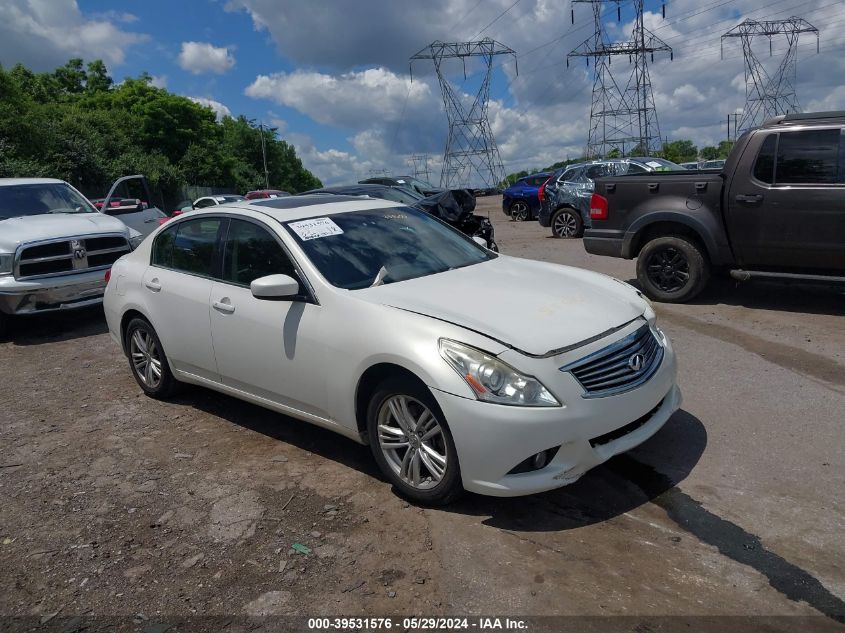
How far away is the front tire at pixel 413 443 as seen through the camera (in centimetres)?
354

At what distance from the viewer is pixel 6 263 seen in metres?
8.25

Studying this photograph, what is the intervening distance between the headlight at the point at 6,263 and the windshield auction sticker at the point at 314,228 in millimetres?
5414

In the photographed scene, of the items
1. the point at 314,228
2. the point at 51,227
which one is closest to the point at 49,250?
the point at 51,227

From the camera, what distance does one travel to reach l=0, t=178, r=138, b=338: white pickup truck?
8.27m

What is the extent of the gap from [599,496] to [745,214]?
4967mm

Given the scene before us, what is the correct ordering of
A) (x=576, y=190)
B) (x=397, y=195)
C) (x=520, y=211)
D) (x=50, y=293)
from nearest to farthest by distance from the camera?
(x=50, y=293)
(x=397, y=195)
(x=576, y=190)
(x=520, y=211)

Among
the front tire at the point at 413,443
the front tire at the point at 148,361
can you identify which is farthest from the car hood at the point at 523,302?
the front tire at the point at 148,361

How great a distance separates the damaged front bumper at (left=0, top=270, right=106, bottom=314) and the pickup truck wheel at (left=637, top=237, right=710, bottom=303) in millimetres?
6860

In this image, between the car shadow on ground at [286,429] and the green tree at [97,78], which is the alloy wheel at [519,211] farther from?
the green tree at [97,78]

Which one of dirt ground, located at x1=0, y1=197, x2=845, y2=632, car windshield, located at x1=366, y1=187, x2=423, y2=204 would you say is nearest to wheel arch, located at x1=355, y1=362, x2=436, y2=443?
dirt ground, located at x1=0, y1=197, x2=845, y2=632

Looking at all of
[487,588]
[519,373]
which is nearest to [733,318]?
[519,373]

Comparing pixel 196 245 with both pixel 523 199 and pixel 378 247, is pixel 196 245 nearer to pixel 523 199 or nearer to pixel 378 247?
pixel 378 247

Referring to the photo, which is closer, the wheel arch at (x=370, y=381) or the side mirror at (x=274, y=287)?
the wheel arch at (x=370, y=381)

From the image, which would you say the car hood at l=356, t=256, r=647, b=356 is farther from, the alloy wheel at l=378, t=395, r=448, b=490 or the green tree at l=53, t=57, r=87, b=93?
the green tree at l=53, t=57, r=87, b=93
